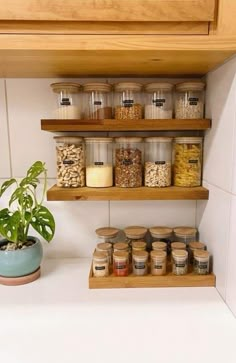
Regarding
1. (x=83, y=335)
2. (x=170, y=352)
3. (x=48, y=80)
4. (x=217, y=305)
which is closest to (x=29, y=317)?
(x=83, y=335)

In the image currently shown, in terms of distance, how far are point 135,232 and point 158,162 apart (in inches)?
9.9

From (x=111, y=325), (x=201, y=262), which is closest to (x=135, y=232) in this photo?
(x=201, y=262)

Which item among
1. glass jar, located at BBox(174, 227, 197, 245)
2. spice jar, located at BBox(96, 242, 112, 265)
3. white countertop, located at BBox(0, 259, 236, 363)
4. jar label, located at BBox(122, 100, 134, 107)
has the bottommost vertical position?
white countertop, located at BBox(0, 259, 236, 363)

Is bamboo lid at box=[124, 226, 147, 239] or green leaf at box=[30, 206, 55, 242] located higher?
green leaf at box=[30, 206, 55, 242]

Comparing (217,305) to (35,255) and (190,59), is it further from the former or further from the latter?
(190,59)

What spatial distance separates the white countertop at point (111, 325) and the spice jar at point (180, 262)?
5 centimetres

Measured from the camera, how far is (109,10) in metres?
0.58

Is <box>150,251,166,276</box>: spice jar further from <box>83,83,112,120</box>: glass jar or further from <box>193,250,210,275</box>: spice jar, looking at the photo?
<box>83,83,112,120</box>: glass jar

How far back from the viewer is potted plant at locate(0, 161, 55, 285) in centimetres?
79

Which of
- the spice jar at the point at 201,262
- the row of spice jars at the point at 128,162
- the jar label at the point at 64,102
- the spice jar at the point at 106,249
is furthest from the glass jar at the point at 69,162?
the spice jar at the point at 201,262

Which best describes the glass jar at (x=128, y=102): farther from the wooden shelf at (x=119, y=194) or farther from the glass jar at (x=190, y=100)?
the wooden shelf at (x=119, y=194)

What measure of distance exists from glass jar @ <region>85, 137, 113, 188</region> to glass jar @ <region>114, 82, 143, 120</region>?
9 centimetres

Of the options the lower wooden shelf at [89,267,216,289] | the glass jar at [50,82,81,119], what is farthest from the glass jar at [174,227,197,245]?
the glass jar at [50,82,81,119]

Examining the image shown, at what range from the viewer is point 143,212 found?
99 cm
